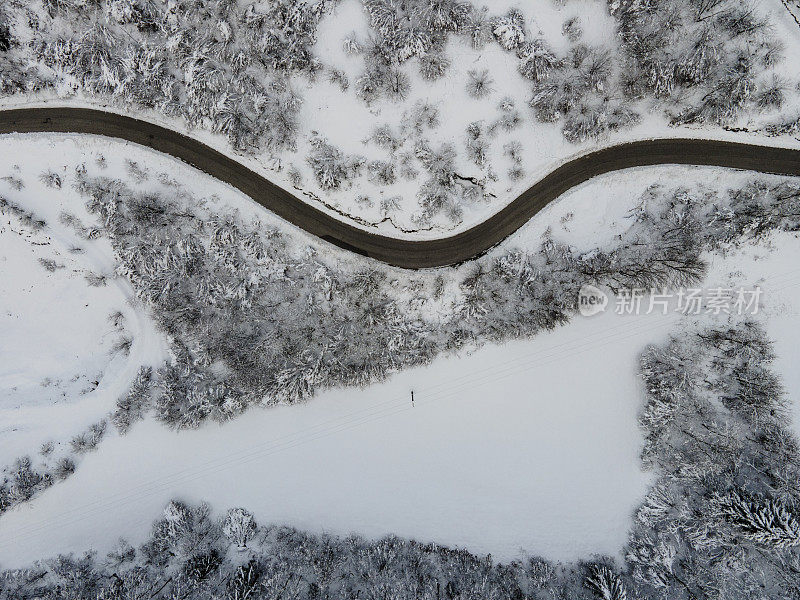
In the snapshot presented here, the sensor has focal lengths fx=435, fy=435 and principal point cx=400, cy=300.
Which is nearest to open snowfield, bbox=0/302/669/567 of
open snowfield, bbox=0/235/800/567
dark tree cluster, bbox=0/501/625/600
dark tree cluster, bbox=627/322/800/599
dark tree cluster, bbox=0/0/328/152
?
open snowfield, bbox=0/235/800/567

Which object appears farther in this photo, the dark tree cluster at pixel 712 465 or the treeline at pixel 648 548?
the dark tree cluster at pixel 712 465

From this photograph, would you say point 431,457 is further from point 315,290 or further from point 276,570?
point 315,290

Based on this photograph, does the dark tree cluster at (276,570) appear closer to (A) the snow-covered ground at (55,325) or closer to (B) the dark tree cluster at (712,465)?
(B) the dark tree cluster at (712,465)

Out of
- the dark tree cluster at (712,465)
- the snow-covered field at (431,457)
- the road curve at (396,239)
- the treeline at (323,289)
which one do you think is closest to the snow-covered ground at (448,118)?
the road curve at (396,239)

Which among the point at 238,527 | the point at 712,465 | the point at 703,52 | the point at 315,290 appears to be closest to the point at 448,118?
the point at 315,290

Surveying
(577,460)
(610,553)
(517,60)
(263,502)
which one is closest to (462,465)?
(577,460)

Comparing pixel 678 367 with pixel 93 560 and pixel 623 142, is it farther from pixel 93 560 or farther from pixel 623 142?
pixel 93 560

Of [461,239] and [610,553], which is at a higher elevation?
[461,239]
